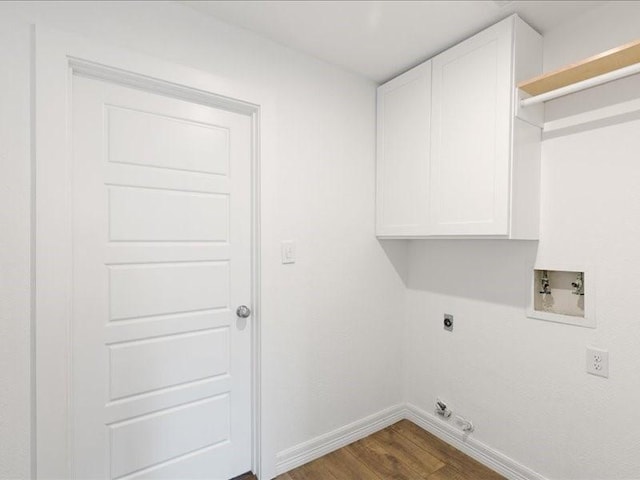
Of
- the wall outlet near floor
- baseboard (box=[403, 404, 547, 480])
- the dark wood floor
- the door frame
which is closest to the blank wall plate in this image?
the door frame

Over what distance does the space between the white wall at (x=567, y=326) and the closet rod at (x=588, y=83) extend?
21 centimetres

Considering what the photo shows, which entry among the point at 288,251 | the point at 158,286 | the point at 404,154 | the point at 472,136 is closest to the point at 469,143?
the point at 472,136

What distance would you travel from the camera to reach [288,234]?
1.84 m

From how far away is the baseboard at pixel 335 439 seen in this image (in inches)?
72.5

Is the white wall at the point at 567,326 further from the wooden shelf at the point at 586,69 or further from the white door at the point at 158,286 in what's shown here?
the white door at the point at 158,286

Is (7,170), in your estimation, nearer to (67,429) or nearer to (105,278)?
(105,278)

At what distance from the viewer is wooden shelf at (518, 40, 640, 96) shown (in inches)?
49.0

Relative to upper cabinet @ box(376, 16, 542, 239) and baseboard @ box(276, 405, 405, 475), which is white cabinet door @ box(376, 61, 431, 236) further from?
baseboard @ box(276, 405, 405, 475)

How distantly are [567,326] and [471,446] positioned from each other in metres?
0.94

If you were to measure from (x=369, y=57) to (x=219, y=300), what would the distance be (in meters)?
1.64

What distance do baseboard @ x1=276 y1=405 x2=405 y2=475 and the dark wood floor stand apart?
30 mm

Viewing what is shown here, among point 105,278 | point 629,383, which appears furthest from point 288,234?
point 629,383

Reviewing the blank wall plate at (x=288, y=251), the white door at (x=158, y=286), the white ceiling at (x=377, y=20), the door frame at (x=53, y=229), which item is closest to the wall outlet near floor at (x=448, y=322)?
the blank wall plate at (x=288, y=251)

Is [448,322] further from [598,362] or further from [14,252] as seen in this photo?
[14,252]
